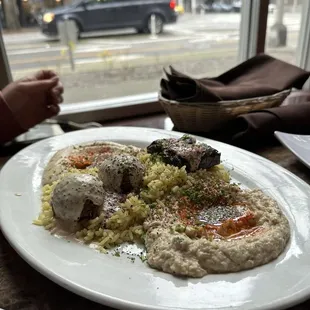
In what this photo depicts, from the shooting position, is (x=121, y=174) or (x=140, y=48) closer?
(x=121, y=174)

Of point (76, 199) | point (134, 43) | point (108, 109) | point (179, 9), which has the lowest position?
point (108, 109)

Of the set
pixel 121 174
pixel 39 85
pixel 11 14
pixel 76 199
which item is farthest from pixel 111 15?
pixel 76 199

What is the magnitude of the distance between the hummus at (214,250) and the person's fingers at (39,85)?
2.33ft

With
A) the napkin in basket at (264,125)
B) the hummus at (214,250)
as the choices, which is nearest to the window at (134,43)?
the napkin in basket at (264,125)

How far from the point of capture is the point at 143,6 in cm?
159

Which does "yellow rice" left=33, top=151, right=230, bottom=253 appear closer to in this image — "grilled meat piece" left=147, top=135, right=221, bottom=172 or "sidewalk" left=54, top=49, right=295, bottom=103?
"grilled meat piece" left=147, top=135, right=221, bottom=172

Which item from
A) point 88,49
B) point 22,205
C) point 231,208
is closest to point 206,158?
point 231,208

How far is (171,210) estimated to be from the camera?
2.68 ft

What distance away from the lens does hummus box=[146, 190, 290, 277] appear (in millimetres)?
639

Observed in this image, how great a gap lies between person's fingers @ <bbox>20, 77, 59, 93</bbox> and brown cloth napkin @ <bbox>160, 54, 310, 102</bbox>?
35cm

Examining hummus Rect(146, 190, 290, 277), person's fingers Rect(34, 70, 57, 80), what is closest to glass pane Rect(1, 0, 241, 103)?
person's fingers Rect(34, 70, 57, 80)

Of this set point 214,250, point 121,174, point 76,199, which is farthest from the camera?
point 121,174

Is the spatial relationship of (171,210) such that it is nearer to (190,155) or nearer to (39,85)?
(190,155)

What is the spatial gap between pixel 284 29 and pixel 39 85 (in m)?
1.19
